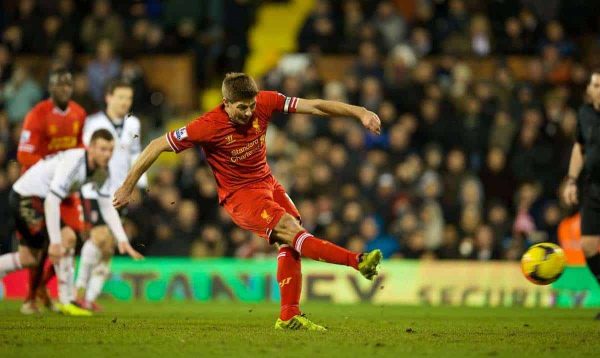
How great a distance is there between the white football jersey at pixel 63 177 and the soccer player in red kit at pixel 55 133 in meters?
0.16

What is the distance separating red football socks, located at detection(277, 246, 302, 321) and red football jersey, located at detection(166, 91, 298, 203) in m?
0.71

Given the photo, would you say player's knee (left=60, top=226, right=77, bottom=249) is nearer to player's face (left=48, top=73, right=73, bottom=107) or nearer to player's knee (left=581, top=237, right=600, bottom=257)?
player's face (left=48, top=73, right=73, bottom=107)

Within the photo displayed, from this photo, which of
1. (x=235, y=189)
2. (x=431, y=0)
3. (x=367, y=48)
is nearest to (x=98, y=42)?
(x=367, y=48)

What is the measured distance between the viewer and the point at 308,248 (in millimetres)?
8906

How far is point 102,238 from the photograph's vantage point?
12.2 meters

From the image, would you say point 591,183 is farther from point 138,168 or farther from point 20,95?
point 20,95

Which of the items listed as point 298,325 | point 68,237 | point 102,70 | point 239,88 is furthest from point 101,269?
point 102,70

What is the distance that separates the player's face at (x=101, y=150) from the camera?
36.8 ft

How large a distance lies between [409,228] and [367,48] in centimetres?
356

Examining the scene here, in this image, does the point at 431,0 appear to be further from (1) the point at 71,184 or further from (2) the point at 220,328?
(2) the point at 220,328

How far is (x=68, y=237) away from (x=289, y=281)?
11.2 ft

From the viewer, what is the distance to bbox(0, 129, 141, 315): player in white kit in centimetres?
1102

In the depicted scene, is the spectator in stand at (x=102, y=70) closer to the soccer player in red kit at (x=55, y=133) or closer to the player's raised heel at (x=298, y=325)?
the soccer player in red kit at (x=55, y=133)

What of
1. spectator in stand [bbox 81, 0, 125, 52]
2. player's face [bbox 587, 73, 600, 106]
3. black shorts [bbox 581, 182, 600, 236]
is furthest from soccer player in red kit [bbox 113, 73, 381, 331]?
spectator in stand [bbox 81, 0, 125, 52]
